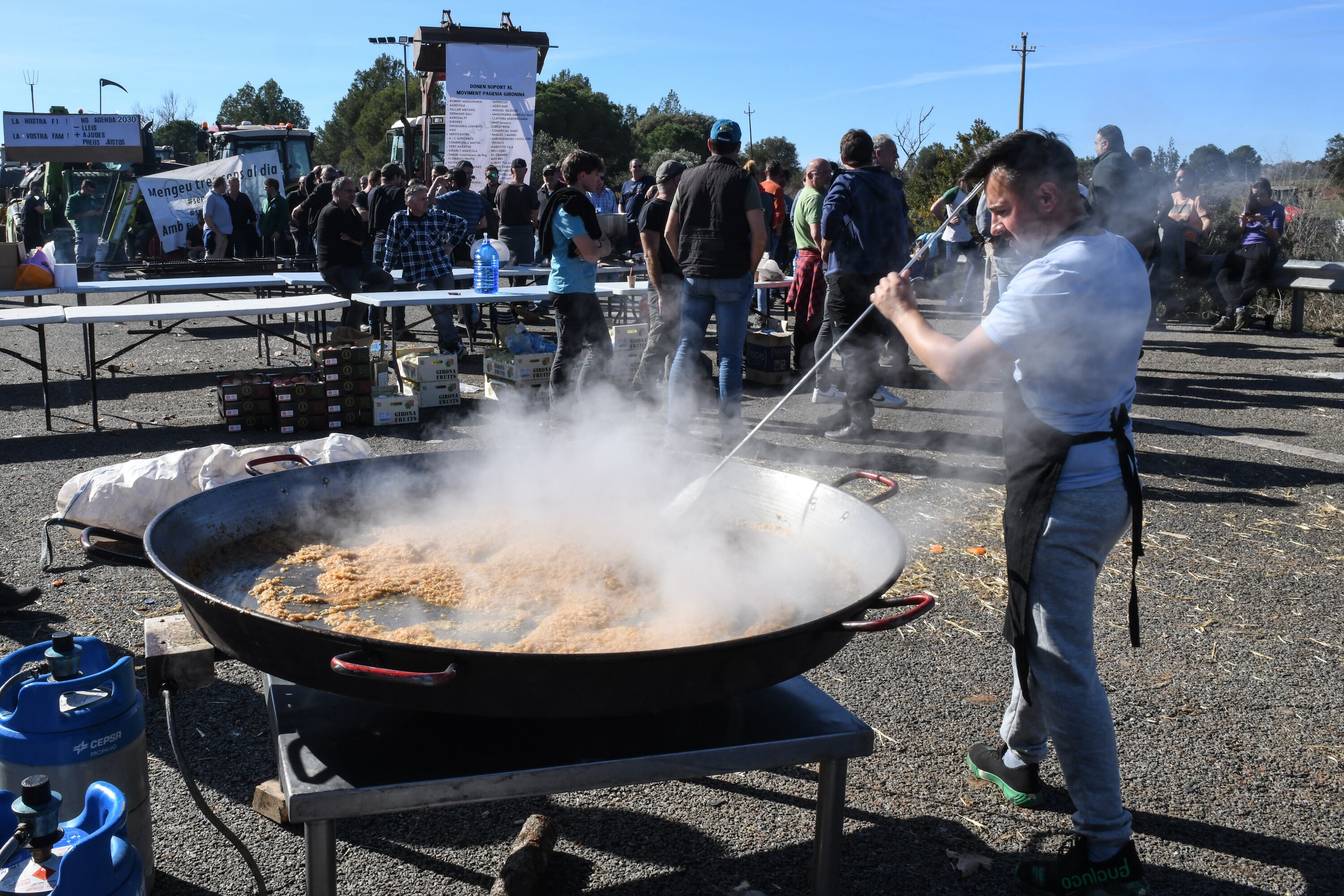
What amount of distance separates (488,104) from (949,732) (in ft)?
46.8

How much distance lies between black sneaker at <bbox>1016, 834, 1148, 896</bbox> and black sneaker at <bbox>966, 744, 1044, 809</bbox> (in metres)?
0.43

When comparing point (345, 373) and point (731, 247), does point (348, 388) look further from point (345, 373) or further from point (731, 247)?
point (731, 247)

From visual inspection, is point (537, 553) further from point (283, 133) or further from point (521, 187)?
point (283, 133)

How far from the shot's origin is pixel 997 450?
23.7 feet

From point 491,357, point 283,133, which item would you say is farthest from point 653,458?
point 283,133

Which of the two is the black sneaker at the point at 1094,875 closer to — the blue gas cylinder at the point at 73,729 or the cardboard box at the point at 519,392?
the blue gas cylinder at the point at 73,729

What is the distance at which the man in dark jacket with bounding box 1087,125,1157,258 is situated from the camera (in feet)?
25.3

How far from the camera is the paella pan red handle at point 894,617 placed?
1.98m

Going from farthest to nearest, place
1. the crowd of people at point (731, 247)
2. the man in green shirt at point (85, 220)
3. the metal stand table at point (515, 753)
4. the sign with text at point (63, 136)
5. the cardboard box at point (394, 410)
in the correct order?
the sign with text at point (63, 136) < the man in green shirt at point (85, 220) < the cardboard box at point (394, 410) < the crowd of people at point (731, 247) < the metal stand table at point (515, 753)

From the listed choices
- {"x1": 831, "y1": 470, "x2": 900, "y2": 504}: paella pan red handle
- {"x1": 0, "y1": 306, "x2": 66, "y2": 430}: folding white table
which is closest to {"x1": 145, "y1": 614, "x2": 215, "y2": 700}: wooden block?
{"x1": 831, "y1": 470, "x2": 900, "y2": 504}: paella pan red handle

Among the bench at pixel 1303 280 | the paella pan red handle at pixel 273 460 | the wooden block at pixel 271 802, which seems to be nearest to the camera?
the wooden block at pixel 271 802

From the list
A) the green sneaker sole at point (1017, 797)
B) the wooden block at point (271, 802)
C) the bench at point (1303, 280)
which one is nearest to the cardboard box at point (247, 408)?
the wooden block at point (271, 802)

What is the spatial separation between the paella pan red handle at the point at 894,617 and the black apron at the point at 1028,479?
393 mm

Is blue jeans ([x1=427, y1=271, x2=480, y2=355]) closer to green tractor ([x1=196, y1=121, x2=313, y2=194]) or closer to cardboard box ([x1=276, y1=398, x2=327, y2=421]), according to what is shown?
cardboard box ([x1=276, y1=398, x2=327, y2=421])
